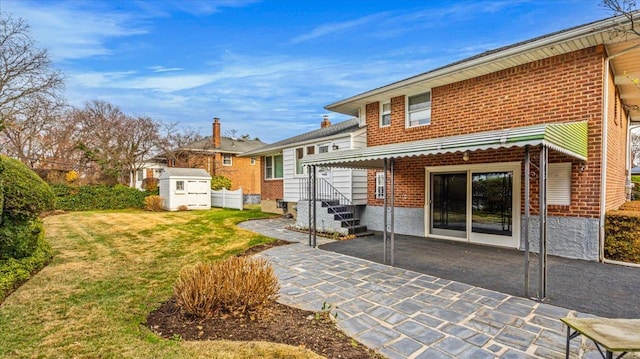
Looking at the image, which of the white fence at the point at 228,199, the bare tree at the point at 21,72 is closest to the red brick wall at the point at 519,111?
the white fence at the point at 228,199

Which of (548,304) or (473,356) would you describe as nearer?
(473,356)

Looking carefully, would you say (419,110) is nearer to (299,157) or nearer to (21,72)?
(299,157)

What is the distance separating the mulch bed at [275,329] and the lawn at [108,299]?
157 mm

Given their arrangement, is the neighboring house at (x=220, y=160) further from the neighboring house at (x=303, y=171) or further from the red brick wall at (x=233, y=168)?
the neighboring house at (x=303, y=171)

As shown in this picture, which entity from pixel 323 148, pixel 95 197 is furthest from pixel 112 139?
pixel 323 148

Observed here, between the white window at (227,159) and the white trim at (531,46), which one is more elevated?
the white trim at (531,46)

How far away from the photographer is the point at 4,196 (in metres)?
5.62

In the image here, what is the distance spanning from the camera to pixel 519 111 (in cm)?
794

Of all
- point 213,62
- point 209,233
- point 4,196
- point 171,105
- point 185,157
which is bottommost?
point 209,233

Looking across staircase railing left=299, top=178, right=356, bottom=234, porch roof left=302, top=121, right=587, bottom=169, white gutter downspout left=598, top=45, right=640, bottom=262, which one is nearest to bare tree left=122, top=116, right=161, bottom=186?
staircase railing left=299, top=178, right=356, bottom=234

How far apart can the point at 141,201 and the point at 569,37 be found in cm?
2208

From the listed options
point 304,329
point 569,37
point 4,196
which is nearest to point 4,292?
point 4,196

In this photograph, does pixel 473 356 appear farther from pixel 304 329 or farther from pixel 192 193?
pixel 192 193

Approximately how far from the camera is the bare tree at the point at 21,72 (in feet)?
55.8
